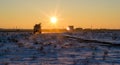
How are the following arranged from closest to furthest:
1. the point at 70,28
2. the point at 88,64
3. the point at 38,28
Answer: the point at 88,64, the point at 38,28, the point at 70,28

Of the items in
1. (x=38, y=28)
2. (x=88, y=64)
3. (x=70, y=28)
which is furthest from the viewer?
(x=70, y=28)

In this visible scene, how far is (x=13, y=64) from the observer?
13.8 meters

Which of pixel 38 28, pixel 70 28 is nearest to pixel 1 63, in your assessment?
pixel 38 28

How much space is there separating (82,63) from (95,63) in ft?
1.78

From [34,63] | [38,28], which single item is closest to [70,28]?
[38,28]

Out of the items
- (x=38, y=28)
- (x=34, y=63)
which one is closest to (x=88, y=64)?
(x=34, y=63)

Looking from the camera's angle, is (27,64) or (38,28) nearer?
(27,64)

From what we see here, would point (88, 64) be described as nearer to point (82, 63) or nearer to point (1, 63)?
point (82, 63)

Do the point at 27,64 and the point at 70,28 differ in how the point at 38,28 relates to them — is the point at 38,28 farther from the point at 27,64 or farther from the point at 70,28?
the point at 27,64

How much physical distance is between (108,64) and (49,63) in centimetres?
230

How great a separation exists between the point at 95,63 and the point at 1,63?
3.69m

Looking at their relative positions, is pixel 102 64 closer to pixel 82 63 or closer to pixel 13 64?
pixel 82 63

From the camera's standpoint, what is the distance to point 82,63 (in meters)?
13.7

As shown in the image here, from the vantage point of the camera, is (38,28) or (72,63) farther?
(38,28)
